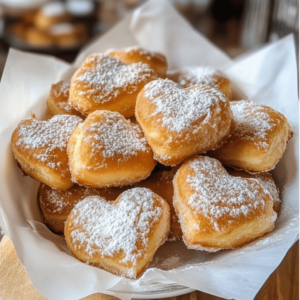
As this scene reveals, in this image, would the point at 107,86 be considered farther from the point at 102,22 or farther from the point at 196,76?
the point at 102,22

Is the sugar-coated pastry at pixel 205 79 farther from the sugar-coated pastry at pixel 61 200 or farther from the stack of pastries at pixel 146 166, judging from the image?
the sugar-coated pastry at pixel 61 200

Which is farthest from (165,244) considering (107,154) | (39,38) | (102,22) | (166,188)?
(102,22)

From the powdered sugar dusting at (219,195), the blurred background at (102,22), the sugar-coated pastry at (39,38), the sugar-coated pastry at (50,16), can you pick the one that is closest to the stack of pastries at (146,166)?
the powdered sugar dusting at (219,195)

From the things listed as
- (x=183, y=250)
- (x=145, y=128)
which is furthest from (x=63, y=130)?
(x=183, y=250)

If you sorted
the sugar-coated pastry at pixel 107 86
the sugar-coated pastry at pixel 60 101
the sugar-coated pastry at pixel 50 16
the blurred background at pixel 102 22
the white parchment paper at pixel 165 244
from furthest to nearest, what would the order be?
the sugar-coated pastry at pixel 50 16, the blurred background at pixel 102 22, the sugar-coated pastry at pixel 60 101, the sugar-coated pastry at pixel 107 86, the white parchment paper at pixel 165 244

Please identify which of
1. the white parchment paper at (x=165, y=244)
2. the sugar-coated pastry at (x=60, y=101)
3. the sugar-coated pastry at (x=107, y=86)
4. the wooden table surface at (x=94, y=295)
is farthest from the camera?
the sugar-coated pastry at (x=60, y=101)
